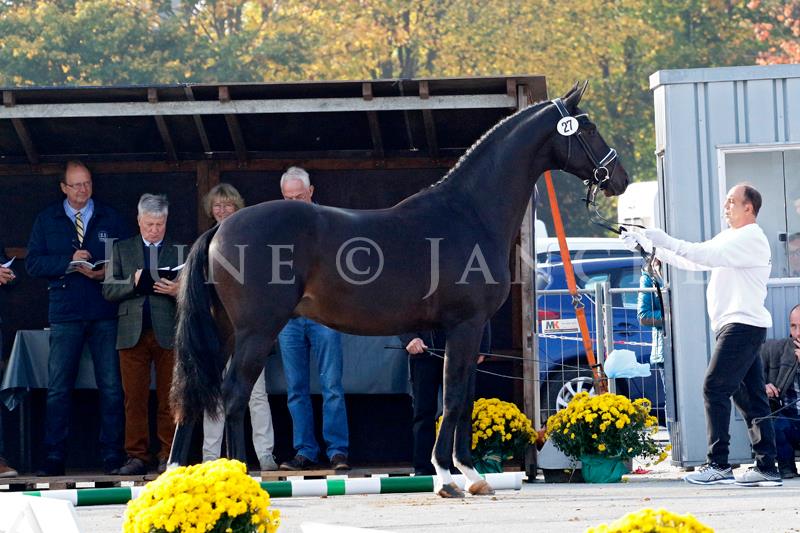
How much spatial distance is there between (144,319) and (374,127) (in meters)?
2.28

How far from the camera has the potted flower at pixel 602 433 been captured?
9.81 m

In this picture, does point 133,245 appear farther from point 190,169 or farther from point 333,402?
point 333,402

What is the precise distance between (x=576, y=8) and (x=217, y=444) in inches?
879

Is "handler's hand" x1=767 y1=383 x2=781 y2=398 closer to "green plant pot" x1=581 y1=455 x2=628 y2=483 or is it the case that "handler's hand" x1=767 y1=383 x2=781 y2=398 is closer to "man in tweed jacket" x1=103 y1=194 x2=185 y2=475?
"green plant pot" x1=581 y1=455 x2=628 y2=483

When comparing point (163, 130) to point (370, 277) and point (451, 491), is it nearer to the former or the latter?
point (370, 277)

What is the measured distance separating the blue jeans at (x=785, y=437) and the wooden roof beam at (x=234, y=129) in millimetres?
4581

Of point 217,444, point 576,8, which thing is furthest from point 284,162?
point 576,8

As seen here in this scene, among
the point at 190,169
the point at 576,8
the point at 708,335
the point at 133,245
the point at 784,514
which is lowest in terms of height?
the point at 784,514

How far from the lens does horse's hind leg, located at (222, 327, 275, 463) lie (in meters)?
8.24

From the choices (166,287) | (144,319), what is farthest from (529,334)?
(144,319)

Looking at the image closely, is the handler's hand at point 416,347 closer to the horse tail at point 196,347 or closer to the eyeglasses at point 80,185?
the horse tail at point 196,347

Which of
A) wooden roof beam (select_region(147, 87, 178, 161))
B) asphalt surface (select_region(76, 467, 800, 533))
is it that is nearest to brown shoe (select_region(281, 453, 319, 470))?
asphalt surface (select_region(76, 467, 800, 533))

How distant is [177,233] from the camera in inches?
441

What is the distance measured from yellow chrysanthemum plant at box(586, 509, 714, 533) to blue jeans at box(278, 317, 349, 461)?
5.73 metres
